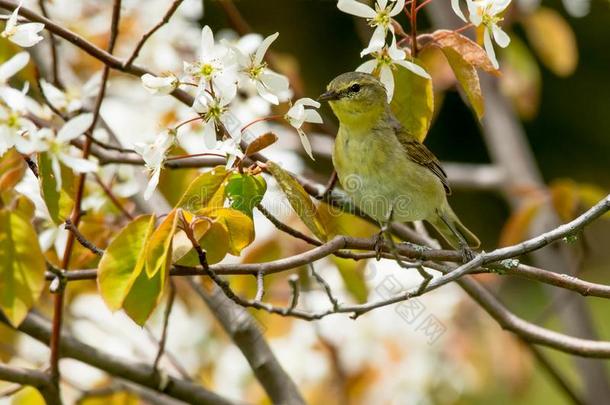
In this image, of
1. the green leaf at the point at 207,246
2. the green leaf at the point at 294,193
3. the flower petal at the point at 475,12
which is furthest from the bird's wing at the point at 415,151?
the green leaf at the point at 207,246

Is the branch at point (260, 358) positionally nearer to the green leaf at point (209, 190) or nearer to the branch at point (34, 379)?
the branch at point (34, 379)

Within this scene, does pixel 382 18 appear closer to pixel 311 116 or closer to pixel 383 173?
pixel 311 116

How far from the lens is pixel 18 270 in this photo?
64.2 inches

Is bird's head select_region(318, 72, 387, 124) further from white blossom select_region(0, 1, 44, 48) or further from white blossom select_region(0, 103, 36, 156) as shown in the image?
white blossom select_region(0, 103, 36, 156)

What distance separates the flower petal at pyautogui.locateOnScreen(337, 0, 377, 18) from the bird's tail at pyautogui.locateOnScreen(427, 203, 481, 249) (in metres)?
1.02

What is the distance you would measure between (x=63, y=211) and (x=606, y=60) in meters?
11.6

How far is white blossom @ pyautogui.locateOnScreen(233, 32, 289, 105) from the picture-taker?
66.0 inches

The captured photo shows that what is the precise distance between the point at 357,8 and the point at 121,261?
0.65 metres

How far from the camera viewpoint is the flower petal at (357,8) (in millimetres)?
1695

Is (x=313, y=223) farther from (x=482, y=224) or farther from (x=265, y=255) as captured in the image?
(x=482, y=224)

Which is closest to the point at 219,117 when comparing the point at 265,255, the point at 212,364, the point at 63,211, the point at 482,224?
the point at 63,211

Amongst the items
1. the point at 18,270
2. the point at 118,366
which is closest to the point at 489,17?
the point at 18,270

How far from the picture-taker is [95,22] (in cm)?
352

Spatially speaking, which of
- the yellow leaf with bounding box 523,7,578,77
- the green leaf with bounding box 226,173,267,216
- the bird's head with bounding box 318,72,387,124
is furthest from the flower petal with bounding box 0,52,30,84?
the yellow leaf with bounding box 523,7,578,77
